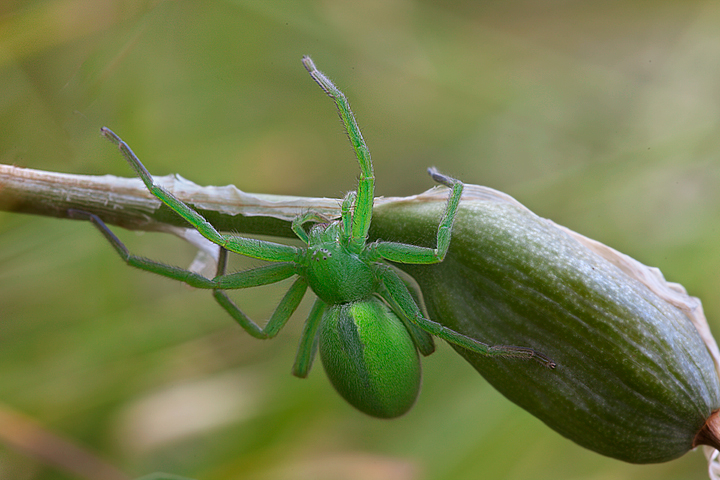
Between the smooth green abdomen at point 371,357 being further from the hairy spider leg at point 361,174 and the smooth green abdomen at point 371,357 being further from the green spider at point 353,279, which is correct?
the hairy spider leg at point 361,174

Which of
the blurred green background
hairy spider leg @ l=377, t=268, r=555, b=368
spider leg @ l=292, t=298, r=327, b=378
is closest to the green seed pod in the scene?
hairy spider leg @ l=377, t=268, r=555, b=368

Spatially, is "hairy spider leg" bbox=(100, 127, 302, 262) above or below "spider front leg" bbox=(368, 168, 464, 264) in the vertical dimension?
below

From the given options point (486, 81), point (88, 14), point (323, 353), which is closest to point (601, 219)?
point (486, 81)

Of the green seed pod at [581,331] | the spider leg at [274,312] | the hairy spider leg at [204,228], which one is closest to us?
the green seed pod at [581,331]

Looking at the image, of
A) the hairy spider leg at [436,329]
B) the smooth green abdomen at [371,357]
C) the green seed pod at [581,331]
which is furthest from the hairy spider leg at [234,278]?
the green seed pod at [581,331]

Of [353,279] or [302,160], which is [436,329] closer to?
[353,279]

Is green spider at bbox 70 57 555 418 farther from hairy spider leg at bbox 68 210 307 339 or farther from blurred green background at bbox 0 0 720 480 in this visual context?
blurred green background at bbox 0 0 720 480
